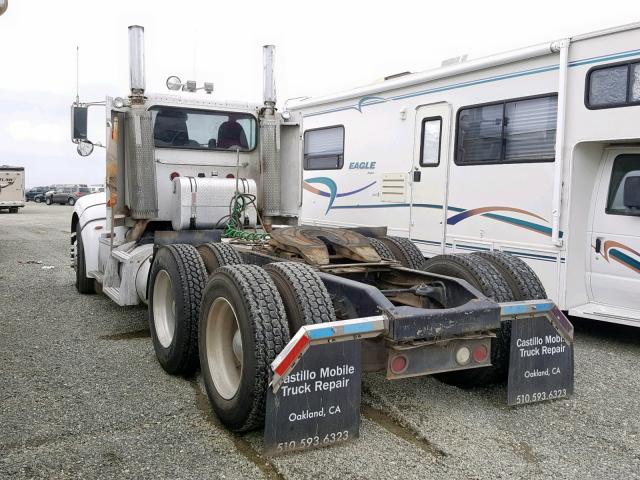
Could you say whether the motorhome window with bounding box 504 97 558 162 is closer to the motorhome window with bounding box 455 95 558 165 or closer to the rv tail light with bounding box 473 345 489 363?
the motorhome window with bounding box 455 95 558 165

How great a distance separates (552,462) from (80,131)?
240 inches

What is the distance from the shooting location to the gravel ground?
132 inches

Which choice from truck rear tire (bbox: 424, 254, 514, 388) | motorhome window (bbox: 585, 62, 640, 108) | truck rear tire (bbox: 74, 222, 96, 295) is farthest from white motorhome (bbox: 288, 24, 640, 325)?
truck rear tire (bbox: 74, 222, 96, 295)

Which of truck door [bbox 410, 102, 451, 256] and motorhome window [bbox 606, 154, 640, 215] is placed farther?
truck door [bbox 410, 102, 451, 256]

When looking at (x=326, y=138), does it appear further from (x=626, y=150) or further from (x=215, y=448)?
(x=215, y=448)

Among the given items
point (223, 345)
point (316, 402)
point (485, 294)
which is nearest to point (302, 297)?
point (316, 402)

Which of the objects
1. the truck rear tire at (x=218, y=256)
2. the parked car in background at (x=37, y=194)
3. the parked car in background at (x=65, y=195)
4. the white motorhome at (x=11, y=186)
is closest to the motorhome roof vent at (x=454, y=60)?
the truck rear tire at (x=218, y=256)

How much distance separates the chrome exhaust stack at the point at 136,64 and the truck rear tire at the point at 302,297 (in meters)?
3.82

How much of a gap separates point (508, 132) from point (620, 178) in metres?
1.28

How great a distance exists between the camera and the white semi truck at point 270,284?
347 centimetres

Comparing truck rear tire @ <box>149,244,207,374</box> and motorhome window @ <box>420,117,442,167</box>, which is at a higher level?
motorhome window @ <box>420,117,442,167</box>

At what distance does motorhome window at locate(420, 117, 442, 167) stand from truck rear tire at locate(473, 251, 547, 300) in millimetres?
3390

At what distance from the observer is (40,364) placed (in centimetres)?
514

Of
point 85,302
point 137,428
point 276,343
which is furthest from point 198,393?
point 85,302
